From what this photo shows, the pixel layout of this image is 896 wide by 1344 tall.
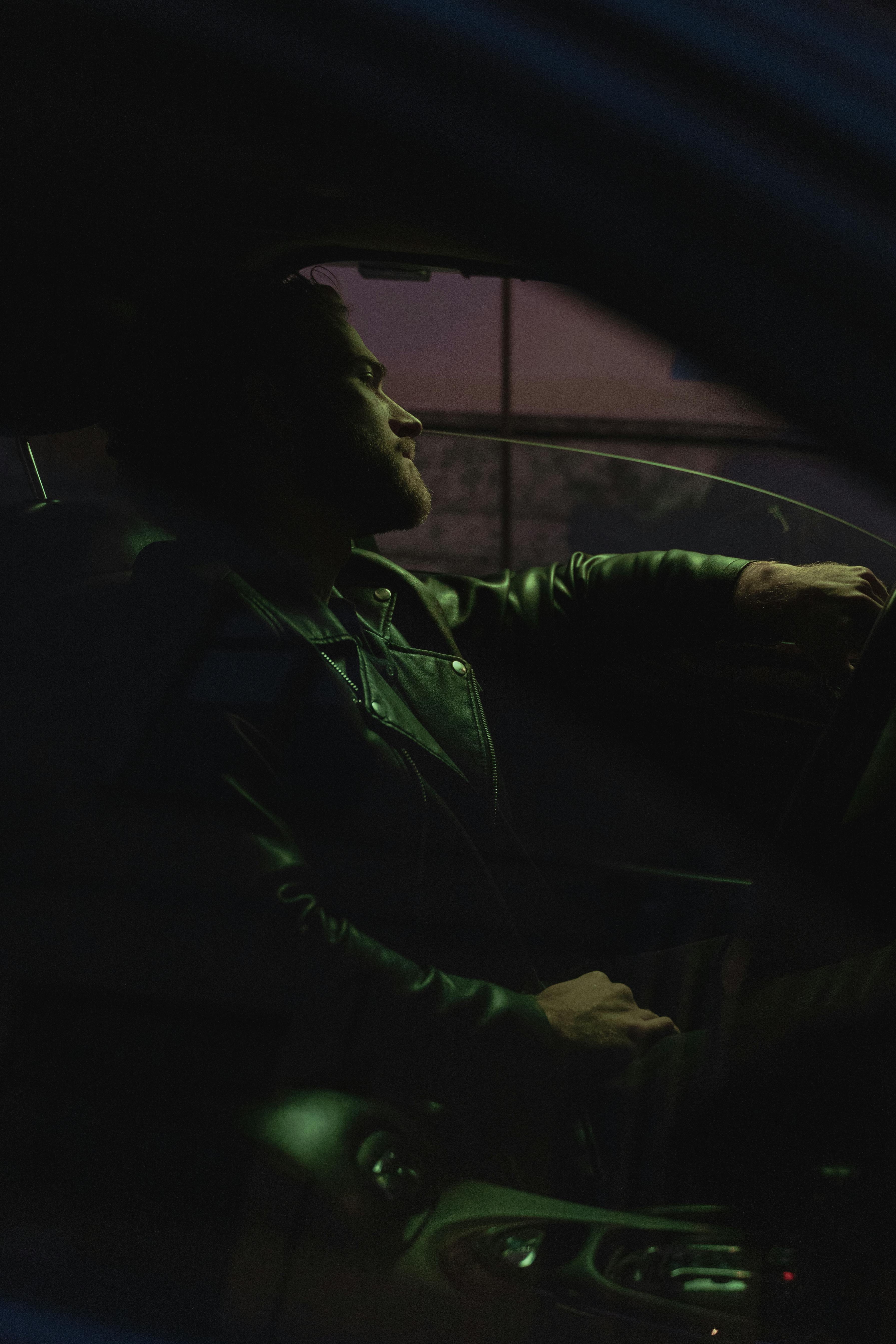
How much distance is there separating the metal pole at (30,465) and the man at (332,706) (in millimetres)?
101

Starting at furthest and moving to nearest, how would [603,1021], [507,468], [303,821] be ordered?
[507,468], [603,1021], [303,821]

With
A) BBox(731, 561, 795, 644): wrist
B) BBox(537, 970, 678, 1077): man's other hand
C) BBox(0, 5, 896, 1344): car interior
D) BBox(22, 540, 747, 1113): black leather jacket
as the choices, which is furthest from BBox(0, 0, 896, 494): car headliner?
BBox(731, 561, 795, 644): wrist

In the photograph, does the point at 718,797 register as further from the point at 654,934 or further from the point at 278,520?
the point at 278,520

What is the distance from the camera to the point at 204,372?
1468mm

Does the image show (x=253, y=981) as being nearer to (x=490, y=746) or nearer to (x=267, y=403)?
(x=490, y=746)

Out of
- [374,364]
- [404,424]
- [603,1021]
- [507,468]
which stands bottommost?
[603,1021]

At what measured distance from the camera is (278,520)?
1.52 meters

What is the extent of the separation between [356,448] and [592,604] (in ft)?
1.67

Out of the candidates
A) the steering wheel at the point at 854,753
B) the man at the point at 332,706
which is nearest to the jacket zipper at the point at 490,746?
the man at the point at 332,706

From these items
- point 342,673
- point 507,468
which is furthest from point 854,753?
point 507,468

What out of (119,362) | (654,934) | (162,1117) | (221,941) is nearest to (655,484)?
(654,934)

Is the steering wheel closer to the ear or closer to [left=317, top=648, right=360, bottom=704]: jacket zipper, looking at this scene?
[left=317, top=648, right=360, bottom=704]: jacket zipper

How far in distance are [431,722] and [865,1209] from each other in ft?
2.74

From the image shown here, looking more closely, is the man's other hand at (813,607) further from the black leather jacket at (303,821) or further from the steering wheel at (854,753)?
the black leather jacket at (303,821)
